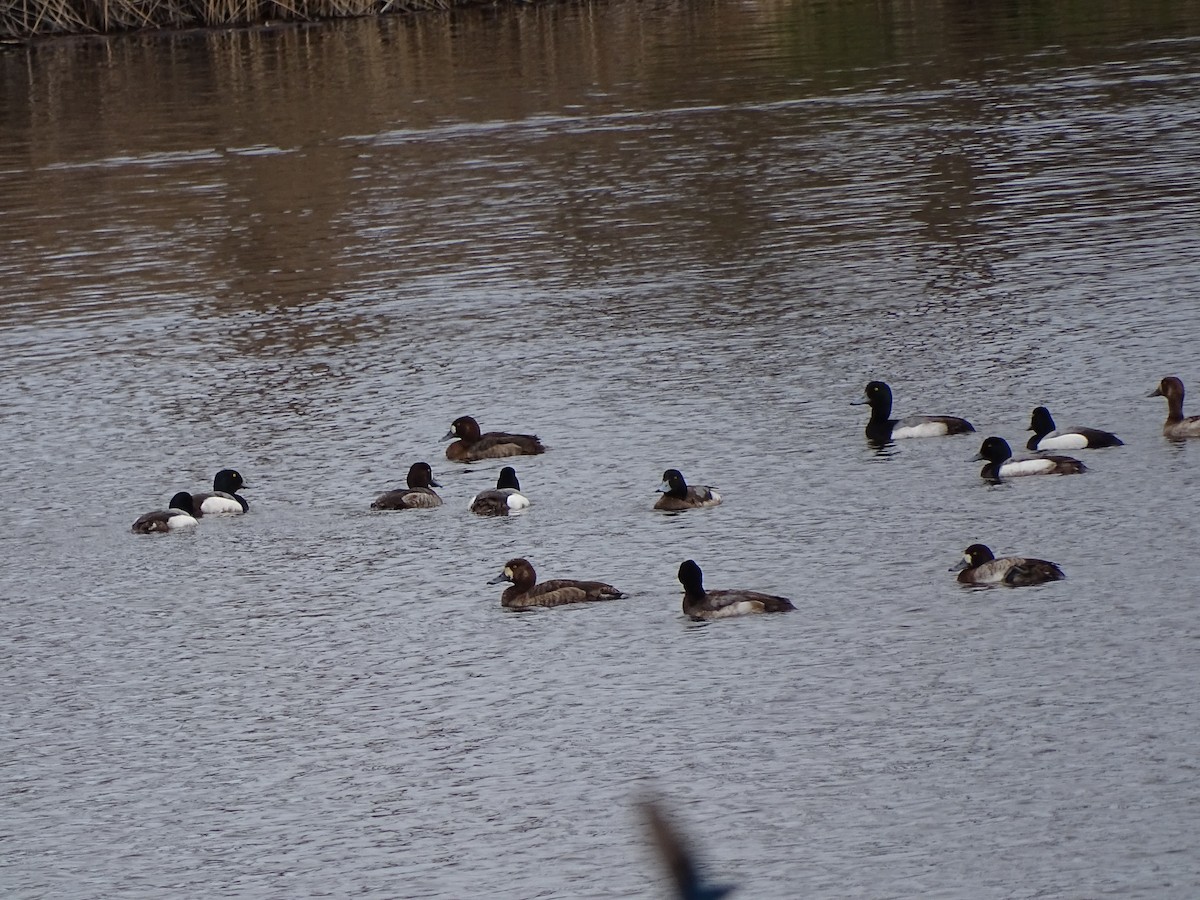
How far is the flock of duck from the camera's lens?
14820 millimetres

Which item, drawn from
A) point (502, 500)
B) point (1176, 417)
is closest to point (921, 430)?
point (1176, 417)

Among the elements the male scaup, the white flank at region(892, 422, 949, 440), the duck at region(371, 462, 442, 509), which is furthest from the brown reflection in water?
the male scaup

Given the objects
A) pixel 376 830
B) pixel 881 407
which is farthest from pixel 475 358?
pixel 376 830

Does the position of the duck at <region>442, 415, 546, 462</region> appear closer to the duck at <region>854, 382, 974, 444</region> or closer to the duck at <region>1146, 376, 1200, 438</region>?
the duck at <region>854, 382, 974, 444</region>

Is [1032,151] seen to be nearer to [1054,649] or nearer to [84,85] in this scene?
[1054,649]

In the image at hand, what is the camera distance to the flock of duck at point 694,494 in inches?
583

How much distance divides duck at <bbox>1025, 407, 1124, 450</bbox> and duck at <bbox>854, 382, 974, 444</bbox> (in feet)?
2.96

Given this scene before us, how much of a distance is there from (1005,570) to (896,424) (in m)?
4.27

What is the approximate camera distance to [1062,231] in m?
27.2

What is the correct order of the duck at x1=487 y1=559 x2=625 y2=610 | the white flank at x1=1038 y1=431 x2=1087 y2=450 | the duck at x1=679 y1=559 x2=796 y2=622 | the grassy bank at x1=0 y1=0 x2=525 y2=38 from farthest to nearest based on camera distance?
the grassy bank at x1=0 y1=0 x2=525 y2=38 < the white flank at x1=1038 y1=431 x2=1087 y2=450 < the duck at x1=487 y1=559 x2=625 y2=610 < the duck at x1=679 y1=559 x2=796 y2=622

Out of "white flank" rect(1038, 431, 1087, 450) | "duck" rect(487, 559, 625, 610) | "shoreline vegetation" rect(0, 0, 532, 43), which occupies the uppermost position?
"shoreline vegetation" rect(0, 0, 532, 43)

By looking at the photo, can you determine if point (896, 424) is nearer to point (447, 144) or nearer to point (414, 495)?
point (414, 495)

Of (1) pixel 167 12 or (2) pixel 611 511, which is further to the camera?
(1) pixel 167 12

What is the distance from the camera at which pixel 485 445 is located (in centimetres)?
1923
